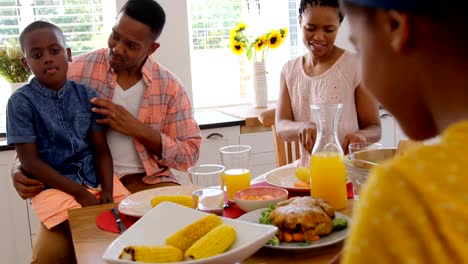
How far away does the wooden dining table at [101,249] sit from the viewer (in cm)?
101

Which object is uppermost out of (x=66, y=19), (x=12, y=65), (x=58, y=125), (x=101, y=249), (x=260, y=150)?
(x=66, y=19)

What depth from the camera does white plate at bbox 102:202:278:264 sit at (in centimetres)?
93

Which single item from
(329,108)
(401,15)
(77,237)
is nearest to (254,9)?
(329,108)

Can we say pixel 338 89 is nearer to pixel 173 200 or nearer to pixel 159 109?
pixel 159 109

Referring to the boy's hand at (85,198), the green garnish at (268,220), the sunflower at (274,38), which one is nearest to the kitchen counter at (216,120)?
the sunflower at (274,38)

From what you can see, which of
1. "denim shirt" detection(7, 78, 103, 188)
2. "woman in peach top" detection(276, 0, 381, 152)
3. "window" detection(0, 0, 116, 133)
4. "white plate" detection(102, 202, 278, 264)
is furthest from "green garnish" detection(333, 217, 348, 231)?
"window" detection(0, 0, 116, 133)

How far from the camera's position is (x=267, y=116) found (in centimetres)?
232

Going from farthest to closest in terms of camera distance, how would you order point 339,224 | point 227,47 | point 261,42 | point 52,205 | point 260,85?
point 227,47 → point 260,85 → point 261,42 → point 52,205 → point 339,224

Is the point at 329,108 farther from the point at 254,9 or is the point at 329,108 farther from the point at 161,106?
the point at 254,9

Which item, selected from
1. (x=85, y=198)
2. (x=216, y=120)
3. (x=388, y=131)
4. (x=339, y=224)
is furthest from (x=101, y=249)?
(x=388, y=131)

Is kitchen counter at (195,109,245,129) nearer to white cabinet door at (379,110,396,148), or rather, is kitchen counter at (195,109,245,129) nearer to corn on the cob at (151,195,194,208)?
white cabinet door at (379,110,396,148)

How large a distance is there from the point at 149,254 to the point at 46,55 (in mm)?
1023

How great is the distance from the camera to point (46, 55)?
1696 millimetres

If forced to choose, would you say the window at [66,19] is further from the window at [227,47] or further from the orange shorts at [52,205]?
the orange shorts at [52,205]
